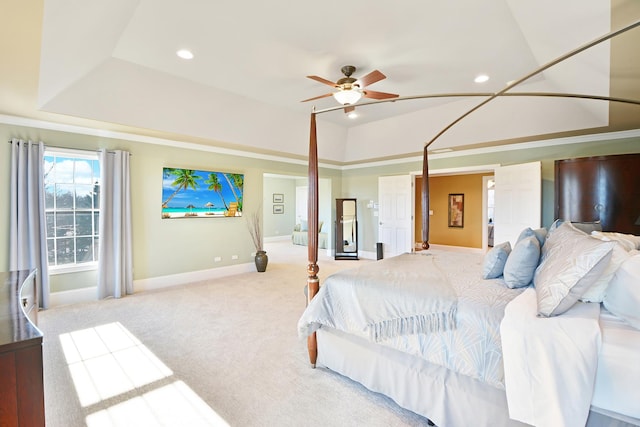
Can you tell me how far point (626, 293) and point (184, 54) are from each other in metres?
4.18

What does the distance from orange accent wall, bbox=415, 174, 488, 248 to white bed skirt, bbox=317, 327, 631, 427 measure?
6.41m

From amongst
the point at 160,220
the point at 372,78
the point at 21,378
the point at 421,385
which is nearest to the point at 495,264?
the point at 421,385

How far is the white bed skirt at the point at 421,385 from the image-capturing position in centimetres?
159

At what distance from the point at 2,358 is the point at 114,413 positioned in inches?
50.9

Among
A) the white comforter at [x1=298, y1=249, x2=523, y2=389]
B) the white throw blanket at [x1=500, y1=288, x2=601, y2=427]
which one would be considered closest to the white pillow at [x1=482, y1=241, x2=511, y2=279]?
the white comforter at [x1=298, y1=249, x2=523, y2=389]

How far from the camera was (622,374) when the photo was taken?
1.23m

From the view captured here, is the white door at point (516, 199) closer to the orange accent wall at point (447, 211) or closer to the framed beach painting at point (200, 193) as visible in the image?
the orange accent wall at point (447, 211)

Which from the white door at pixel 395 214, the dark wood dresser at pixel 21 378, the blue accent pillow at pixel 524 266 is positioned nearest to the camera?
the dark wood dresser at pixel 21 378

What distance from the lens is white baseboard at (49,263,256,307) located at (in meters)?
4.09

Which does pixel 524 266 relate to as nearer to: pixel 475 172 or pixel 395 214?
pixel 395 214

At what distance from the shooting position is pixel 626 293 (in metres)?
1.43

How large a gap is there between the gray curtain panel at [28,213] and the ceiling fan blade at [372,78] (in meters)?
4.26

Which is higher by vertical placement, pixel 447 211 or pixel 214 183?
pixel 214 183

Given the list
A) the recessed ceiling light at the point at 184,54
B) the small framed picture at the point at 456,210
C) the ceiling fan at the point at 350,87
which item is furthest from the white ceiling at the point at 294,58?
the small framed picture at the point at 456,210
